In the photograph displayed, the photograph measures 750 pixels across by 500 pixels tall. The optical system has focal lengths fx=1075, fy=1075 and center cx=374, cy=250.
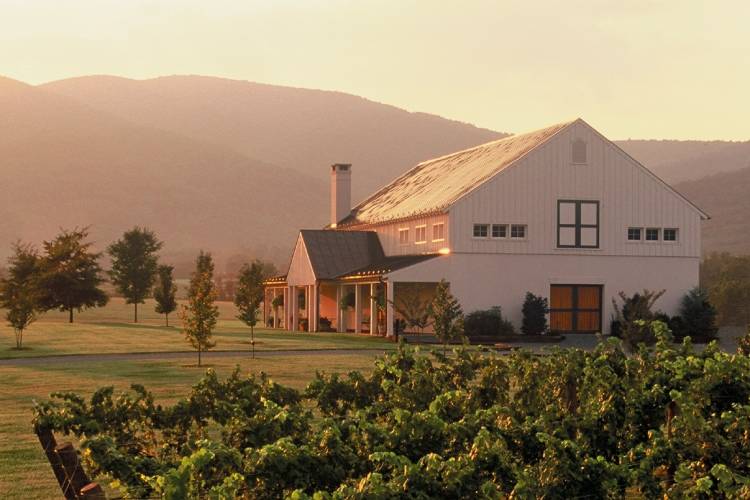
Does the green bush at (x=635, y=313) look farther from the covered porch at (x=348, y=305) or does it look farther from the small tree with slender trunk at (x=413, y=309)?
the covered porch at (x=348, y=305)

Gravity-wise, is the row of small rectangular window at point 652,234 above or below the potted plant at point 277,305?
above

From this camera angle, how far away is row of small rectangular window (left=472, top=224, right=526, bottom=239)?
53.4 metres

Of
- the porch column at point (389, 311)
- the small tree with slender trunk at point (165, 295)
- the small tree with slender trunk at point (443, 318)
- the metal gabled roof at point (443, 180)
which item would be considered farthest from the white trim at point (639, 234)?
the small tree with slender trunk at point (165, 295)

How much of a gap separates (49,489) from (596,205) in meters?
44.5

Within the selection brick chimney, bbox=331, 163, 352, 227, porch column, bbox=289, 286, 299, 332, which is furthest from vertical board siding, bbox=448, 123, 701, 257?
brick chimney, bbox=331, 163, 352, 227

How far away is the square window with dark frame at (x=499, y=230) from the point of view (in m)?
53.7

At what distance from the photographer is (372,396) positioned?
13.3 meters

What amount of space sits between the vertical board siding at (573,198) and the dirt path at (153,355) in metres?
13.9

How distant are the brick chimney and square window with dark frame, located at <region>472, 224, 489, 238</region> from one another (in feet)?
65.6

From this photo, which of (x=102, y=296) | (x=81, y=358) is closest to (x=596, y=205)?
(x=81, y=358)

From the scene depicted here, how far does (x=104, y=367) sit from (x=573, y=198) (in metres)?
29.1

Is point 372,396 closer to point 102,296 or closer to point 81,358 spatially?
point 81,358

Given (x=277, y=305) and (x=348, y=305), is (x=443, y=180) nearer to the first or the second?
(x=348, y=305)

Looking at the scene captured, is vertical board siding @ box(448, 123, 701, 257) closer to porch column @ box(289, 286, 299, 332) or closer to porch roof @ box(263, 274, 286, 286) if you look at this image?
porch column @ box(289, 286, 299, 332)
